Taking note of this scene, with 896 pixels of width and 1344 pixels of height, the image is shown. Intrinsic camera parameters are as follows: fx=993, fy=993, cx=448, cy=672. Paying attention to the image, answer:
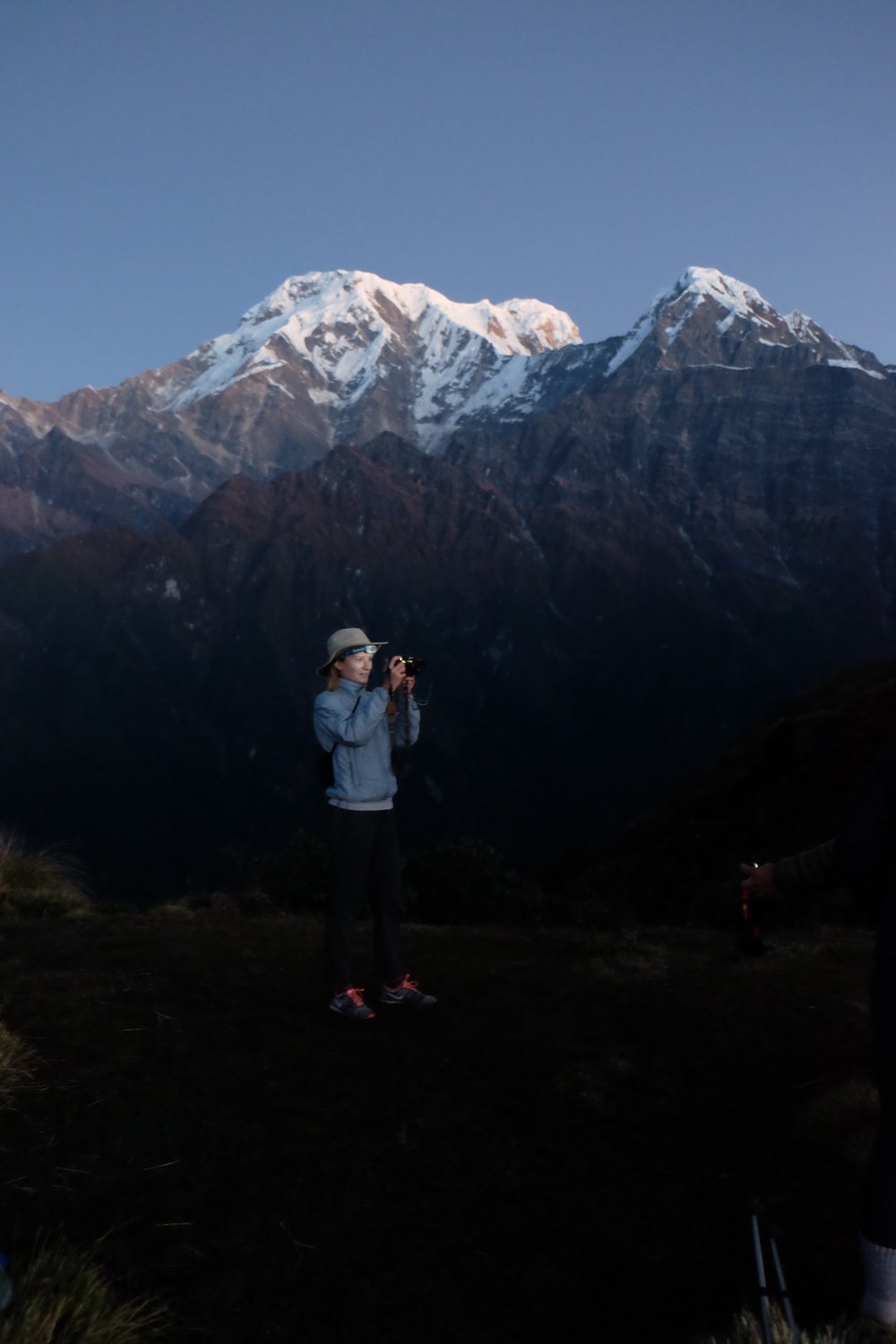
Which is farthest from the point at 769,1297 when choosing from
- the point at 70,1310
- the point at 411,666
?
the point at 411,666

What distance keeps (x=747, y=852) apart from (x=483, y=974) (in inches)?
814

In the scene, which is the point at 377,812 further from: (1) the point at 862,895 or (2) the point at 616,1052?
(1) the point at 862,895

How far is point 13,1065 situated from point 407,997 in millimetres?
2871

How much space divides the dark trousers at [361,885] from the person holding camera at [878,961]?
148 inches

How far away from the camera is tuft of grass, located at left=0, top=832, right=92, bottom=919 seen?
11.2m

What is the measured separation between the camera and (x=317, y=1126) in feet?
18.0

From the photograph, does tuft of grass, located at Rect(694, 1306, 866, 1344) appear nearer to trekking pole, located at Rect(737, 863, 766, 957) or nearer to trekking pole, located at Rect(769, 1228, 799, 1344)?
trekking pole, located at Rect(769, 1228, 799, 1344)

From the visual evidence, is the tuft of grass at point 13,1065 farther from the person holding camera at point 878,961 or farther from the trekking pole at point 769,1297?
the person holding camera at point 878,961

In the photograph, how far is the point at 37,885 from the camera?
41.3 feet

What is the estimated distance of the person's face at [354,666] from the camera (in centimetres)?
774

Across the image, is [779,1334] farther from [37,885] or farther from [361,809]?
[37,885]

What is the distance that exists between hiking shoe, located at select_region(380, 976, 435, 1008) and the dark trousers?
3.0 inches

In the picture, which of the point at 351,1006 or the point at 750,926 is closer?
the point at 750,926

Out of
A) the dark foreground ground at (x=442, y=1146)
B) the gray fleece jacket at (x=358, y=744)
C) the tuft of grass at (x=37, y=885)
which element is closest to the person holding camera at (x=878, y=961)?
the dark foreground ground at (x=442, y=1146)
